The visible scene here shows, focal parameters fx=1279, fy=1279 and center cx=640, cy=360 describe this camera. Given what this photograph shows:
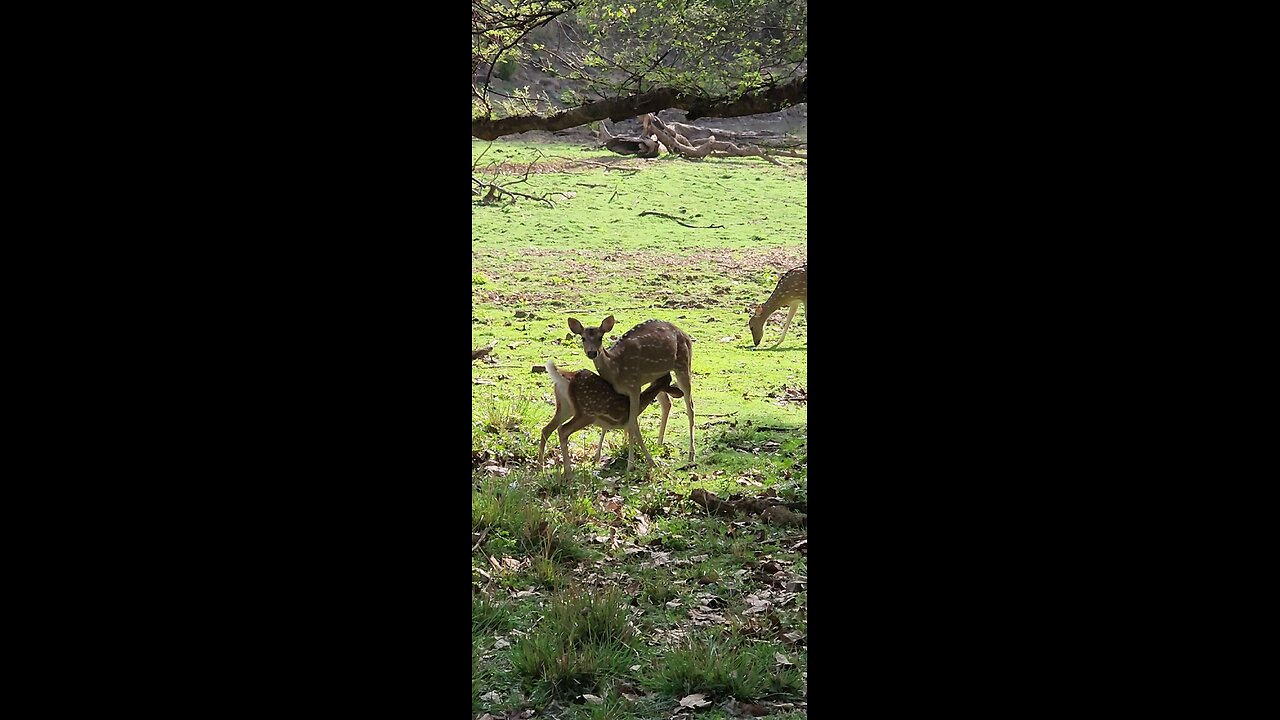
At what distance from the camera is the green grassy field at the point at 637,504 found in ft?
12.2

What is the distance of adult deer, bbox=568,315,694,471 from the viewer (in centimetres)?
631

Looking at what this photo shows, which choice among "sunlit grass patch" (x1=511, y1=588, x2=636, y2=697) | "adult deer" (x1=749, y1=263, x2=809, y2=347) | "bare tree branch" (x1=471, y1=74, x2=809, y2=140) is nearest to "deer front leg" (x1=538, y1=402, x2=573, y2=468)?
"bare tree branch" (x1=471, y1=74, x2=809, y2=140)

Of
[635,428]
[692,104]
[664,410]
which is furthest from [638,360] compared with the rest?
[692,104]

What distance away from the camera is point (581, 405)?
6168 mm

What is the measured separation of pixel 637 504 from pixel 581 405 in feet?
2.17

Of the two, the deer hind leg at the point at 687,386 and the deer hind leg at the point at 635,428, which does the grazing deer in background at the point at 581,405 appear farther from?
the deer hind leg at the point at 687,386

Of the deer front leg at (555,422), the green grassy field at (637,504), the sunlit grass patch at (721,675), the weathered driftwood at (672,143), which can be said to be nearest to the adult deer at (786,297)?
the green grassy field at (637,504)

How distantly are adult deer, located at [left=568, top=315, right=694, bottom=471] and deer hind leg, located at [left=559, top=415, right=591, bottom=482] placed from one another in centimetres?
25

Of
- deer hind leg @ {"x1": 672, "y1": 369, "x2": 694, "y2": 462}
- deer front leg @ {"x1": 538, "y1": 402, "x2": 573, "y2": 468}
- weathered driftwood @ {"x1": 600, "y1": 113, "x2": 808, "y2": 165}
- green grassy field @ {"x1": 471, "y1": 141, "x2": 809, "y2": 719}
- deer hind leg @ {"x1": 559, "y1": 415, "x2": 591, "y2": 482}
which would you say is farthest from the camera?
weathered driftwood @ {"x1": 600, "y1": 113, "x2": 808, "y2": 165}

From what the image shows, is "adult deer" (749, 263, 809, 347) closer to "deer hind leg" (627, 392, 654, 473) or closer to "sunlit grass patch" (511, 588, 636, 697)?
"deer hind leg" (627, 392, 654, 473)

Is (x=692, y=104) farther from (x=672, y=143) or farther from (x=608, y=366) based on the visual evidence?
(x=672, y=143)
